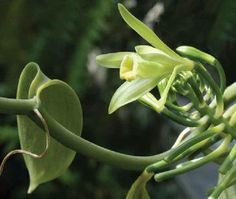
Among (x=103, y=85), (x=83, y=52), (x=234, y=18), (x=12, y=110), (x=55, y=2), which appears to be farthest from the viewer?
(x=103, y=85)

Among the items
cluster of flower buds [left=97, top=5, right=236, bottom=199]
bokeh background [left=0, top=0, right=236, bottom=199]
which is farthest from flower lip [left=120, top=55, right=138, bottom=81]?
bokeh background [left=0, top=0, right=236, bottom=199]

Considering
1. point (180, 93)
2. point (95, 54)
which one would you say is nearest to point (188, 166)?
point (180, 93)

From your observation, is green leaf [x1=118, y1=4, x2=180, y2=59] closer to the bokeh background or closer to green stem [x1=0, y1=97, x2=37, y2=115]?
green stem [x1=0, y1=97, x2=37, y2=115]

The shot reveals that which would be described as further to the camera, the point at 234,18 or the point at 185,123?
the point at 234,18

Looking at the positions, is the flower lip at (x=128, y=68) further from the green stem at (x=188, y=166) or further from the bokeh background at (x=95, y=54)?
the bokeh background at (x=95, y=54)

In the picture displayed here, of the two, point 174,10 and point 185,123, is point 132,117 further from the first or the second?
point 185,123

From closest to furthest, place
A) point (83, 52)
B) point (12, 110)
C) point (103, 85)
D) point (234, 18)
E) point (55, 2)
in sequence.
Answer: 1. point (12, 110)
2. point (234, 18)
3. point (55, 2)
4. point (83, 52)
5. point (103, 85)

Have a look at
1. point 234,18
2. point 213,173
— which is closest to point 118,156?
point 234,18

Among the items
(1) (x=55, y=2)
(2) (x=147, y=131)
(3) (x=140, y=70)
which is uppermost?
(3) (x=140, y=70)
